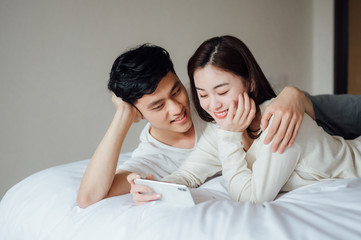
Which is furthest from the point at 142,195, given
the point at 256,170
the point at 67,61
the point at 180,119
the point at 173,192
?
the point at 67,61

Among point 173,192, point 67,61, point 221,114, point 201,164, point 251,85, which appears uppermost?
point 67,61

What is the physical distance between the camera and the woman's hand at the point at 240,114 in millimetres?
1056

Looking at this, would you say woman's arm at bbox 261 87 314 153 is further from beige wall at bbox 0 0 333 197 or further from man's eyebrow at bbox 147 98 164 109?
beige wall at bbox 0 0 333 197

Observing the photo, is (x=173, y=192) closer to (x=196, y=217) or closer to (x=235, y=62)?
(x=196, y=217)

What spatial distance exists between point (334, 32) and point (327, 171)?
10.5 feet

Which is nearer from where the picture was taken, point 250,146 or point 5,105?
point 250,146

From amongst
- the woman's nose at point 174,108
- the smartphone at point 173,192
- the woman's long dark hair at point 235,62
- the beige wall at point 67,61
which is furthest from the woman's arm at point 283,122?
the beige wall at point 67,61

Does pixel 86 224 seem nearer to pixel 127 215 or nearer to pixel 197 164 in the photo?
pixel 127 215

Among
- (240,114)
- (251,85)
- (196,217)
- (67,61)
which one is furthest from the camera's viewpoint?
(67,61)

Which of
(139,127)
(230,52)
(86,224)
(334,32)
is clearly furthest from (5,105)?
(334,32)

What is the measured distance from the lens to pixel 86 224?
932 mm

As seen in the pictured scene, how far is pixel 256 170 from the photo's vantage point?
3.09 feet

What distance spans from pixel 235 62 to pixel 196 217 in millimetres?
610

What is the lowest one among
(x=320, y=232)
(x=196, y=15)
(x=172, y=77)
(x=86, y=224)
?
(x=86, y=224)
